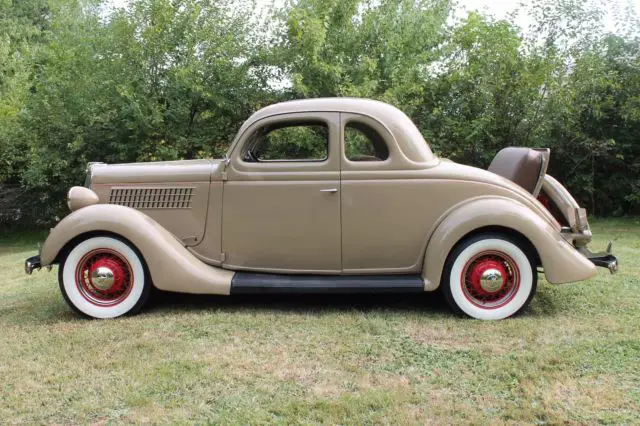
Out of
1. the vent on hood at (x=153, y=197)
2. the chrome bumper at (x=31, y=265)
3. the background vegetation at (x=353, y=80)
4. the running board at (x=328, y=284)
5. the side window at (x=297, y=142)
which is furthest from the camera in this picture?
the background vegetation at (x=353, y=80)

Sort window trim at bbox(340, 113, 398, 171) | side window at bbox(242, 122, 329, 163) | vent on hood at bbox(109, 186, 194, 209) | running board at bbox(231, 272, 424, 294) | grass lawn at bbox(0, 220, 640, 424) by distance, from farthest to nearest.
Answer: side window at bbox(242, 122, 329, 163) → vent on hood at bbox(109, 186, 194, 209) → window trim at bbox(340, 113, 398, 171) → running board at bbox(231, 272, 424, 294) → grass lawn at bbox(0, 220, 640, 424)

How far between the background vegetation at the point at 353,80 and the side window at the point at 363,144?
427 cm

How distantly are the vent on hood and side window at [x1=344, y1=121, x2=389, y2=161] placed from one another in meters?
1.50

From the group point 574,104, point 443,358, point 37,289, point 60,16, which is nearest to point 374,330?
point 443,358

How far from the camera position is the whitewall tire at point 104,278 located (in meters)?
4.89

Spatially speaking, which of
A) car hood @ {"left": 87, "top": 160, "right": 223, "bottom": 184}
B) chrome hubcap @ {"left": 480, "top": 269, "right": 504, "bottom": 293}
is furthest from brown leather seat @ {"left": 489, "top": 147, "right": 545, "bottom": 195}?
car hood @ {"left": 87, "top": 160, "right": 223, "bottom": 184}

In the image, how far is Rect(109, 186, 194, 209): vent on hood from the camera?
510 centimetres

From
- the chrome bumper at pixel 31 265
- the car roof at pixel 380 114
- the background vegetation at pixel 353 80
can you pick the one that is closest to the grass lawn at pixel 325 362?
the chrome bumper at pixel 31 265

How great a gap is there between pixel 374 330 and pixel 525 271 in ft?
4.50

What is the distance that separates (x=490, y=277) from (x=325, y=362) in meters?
1.66

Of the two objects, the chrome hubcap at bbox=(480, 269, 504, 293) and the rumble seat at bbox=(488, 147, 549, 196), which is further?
the rumble seat at bbox=(488, 147, 549, 196)

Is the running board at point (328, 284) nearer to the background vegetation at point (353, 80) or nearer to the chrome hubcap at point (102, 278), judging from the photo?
the chrome hubcap at point (102, 278)

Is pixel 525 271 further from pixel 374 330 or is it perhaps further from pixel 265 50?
pixel 265 50

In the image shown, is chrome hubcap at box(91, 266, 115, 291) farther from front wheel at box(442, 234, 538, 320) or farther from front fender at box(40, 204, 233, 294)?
front wheel at box(442, 234, 538, 320)
